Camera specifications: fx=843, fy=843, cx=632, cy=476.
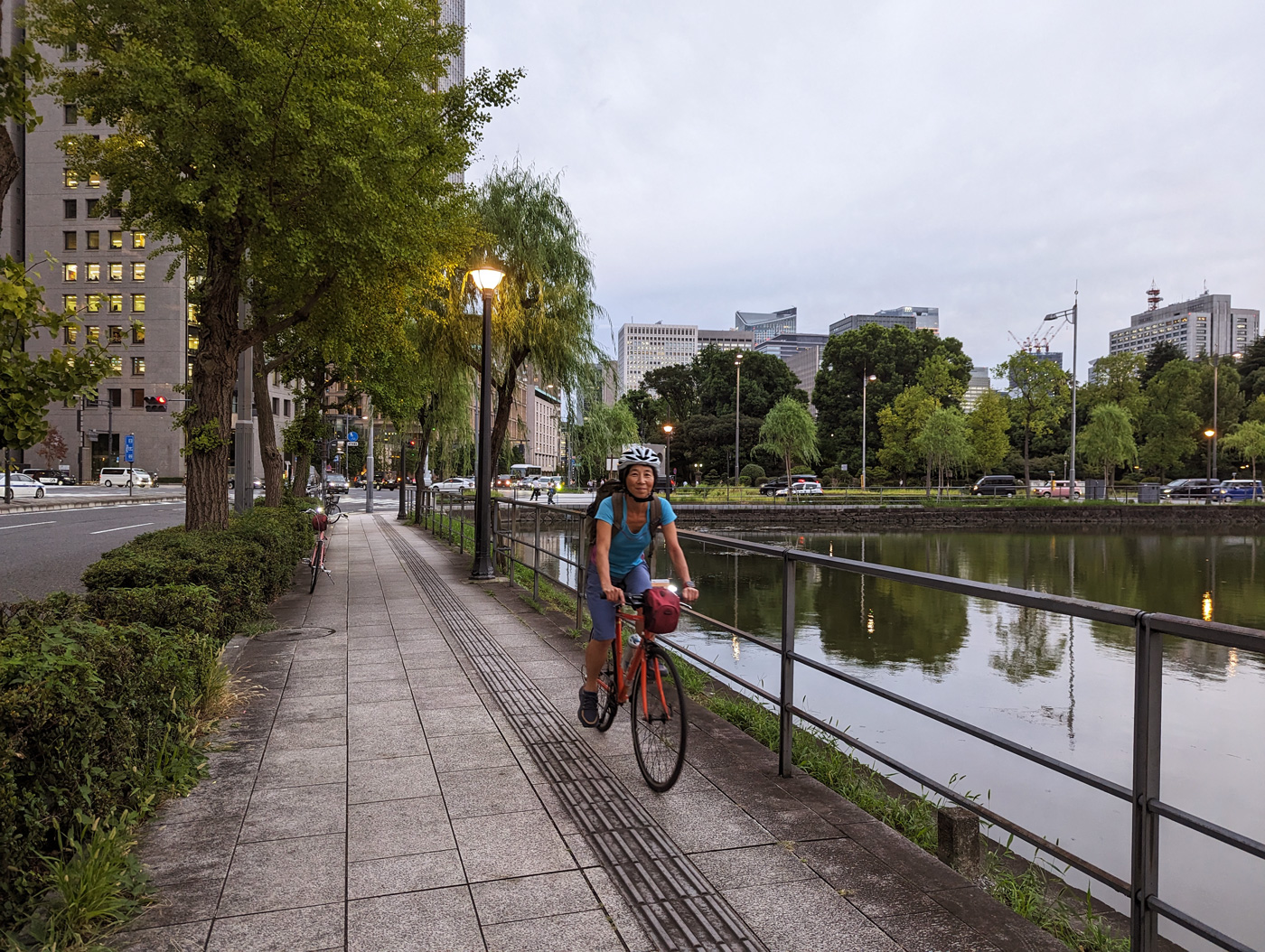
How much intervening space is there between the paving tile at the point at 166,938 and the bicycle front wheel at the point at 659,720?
2.11m

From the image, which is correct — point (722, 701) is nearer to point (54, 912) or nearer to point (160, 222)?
point (54, 912)

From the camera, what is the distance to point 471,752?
194 inches

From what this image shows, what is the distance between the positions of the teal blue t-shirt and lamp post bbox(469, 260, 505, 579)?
340 inches

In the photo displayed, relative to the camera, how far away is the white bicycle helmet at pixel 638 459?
4.61m

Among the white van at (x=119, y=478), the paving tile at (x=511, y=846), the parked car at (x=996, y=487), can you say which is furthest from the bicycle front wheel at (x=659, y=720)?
the white van at (x=119, y=478)

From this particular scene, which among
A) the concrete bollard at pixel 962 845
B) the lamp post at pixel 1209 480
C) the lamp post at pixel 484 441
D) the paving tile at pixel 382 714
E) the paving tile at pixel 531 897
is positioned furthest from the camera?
the lamp post at pixel 1209 480

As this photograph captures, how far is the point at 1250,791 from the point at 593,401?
14.9m

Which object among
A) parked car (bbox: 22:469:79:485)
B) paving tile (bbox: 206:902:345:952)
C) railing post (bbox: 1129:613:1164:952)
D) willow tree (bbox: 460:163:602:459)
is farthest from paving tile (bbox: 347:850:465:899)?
parked car (bbox: 22:469:79:485)

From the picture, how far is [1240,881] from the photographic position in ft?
18.1

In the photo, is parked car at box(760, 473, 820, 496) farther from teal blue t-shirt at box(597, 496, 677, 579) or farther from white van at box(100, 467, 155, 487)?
teal blue t-shirt at box(597, 496, 677, 579)

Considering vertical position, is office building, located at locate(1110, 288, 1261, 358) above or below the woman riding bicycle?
above

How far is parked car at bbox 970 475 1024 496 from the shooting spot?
59.5 metres

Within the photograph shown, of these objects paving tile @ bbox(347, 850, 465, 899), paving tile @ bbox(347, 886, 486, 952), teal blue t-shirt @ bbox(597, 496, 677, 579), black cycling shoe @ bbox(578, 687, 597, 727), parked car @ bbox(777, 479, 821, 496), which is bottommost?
paving tile @ bbox(347, 850, 465, 899)

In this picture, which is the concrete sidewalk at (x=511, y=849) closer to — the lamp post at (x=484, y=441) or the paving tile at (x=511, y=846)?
the paving tile at (x=511, y=846)
